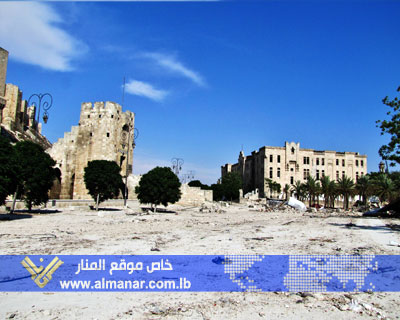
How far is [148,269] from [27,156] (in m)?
19.8

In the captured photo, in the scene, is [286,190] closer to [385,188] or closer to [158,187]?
[385,188]

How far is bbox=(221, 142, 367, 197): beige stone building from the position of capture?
73625 millimetres

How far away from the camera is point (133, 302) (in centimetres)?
598

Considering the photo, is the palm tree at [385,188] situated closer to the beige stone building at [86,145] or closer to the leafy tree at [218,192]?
the leafy tree at [218,192]

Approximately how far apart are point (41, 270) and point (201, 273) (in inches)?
163

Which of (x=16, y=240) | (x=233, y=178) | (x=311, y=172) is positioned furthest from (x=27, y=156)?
(x=311, y=172)

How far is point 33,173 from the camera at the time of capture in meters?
23.5

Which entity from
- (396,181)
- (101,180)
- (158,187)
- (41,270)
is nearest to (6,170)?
(41,270)

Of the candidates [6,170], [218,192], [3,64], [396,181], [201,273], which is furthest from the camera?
[218,192]

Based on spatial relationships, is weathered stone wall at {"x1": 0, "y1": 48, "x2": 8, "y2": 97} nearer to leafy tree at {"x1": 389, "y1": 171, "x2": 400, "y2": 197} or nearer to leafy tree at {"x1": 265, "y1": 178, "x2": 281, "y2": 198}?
leafy tree at {"x1": 389, "y1": 171, "x2": 400, "y2": 197}

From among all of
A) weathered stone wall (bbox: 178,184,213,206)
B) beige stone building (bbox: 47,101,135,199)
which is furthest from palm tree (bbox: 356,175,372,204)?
beige stone building (bbox: 47,101,135,199)

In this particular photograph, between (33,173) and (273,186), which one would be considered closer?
(33,173)

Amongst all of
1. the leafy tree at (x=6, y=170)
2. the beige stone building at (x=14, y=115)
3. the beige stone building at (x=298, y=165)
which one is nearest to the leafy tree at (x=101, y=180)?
the leafy tree at (x=6, y=170)

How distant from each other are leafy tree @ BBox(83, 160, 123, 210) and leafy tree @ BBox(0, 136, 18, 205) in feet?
36.3
